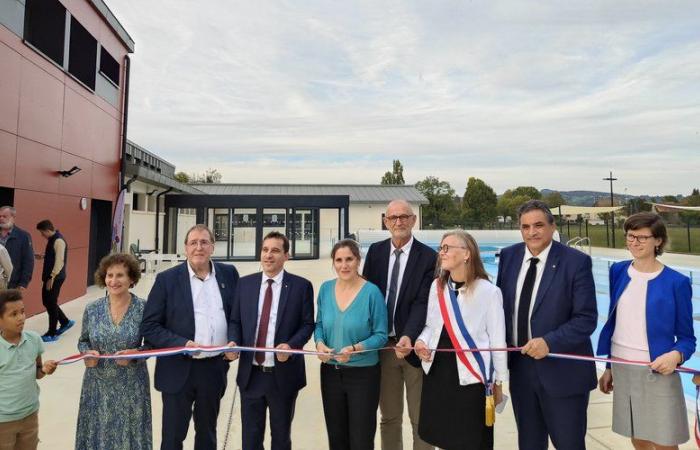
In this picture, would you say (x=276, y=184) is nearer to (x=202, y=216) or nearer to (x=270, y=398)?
(x=202, y=216)

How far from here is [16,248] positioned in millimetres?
4902

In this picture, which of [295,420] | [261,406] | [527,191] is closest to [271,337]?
[261,406]

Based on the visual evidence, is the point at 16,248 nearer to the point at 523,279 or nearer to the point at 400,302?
the point at 400,302

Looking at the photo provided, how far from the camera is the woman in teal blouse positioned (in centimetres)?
239

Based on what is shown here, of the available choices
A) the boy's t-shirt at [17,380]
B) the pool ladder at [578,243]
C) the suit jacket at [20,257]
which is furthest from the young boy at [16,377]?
the pool ladder at [578,243]

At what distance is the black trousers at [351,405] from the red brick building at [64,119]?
700 centimetres

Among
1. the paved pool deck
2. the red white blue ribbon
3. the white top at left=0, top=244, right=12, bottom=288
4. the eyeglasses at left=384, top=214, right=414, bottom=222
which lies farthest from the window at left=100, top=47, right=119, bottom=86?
the eyeglasses at left=384, top=214, right=414, bottom=222

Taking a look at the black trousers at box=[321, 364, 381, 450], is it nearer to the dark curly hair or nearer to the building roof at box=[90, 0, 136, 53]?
the dark curly hair

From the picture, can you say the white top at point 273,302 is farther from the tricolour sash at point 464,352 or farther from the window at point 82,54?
the window at point 82,54

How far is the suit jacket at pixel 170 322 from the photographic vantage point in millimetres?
2477

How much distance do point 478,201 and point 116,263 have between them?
48.8 meters

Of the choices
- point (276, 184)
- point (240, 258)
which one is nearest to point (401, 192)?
point (276, 184)

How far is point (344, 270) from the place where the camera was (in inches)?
96.9

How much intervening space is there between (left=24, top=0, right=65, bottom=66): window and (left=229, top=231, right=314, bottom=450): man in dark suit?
8.49m
